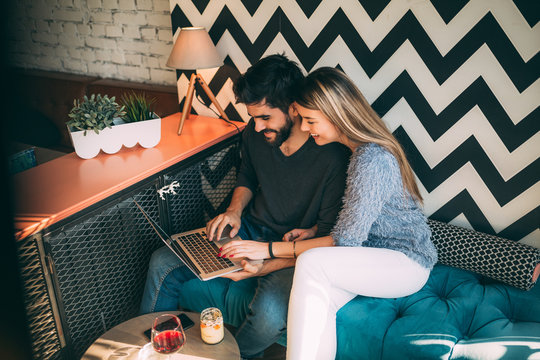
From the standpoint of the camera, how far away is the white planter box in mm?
1587

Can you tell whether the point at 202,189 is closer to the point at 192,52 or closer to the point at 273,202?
the point at 273,202

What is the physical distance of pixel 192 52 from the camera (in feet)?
6.03

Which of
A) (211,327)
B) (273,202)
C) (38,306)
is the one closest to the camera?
(211,327)

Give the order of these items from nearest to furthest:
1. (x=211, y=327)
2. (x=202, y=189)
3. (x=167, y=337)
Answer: (x=167, y=337)
(x=211, y=327)
(x=202, y=189)

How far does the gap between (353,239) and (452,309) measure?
0.44m

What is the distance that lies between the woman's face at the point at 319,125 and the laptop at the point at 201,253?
549mm

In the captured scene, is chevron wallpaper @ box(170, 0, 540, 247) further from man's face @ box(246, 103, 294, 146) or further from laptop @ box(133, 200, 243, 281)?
laptop @ box(133, 200, 243, 281)

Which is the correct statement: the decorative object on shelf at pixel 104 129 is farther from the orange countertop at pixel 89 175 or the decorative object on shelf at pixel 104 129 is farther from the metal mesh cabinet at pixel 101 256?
the metal mesh cabinet at pixel 101 256

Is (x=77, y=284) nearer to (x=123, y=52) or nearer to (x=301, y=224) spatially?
(x=301, y=224)

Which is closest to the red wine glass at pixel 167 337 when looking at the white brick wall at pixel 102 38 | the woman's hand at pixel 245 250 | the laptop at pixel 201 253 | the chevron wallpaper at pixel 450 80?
the laptop at pixel 201 253

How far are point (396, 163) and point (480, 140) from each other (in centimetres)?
48

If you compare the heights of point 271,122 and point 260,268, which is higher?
point 271,122

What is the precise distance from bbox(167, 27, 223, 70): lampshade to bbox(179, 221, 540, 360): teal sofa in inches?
38.8

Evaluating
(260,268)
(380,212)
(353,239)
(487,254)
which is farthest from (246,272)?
(487,254)
